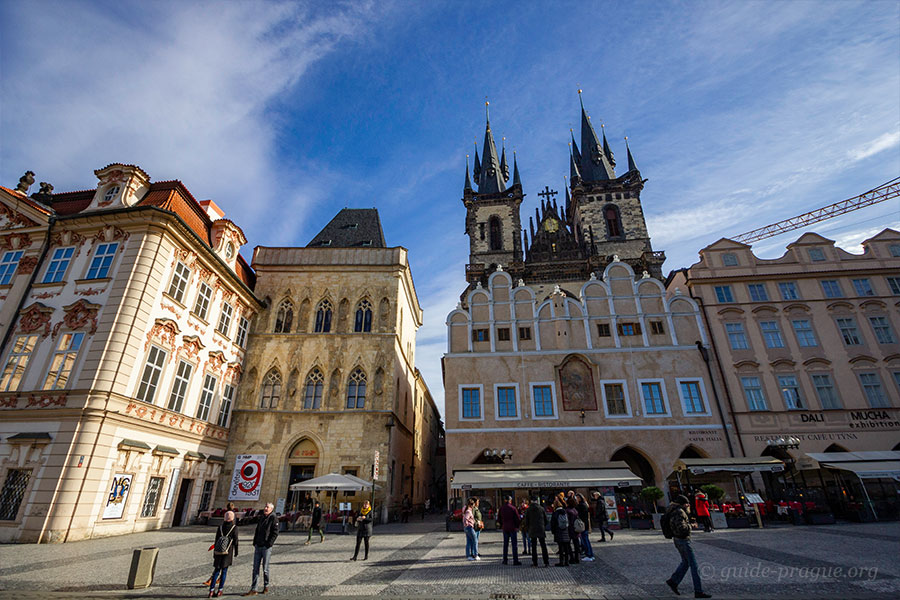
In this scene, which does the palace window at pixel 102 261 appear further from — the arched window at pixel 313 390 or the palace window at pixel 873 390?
the palace window at pixel 873 390

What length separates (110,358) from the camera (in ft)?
52.2

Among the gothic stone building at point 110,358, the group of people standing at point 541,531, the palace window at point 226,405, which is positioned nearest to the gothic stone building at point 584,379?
the group of people standing at point 541,531

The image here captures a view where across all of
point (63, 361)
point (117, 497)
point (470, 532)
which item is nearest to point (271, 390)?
point (117, 497)

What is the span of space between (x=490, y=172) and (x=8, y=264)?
52593mm

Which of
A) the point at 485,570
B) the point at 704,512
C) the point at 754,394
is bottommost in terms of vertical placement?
the point at 485,570

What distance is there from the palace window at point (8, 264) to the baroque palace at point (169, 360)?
93 mm

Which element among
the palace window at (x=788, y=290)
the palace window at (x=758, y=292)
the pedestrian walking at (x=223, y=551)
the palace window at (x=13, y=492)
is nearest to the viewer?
the pedestrian walking at (x=223, y=551)

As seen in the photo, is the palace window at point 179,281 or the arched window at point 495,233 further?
the arched window at point 495,233

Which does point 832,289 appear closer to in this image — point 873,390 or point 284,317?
point 873,390

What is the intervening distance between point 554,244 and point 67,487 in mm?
46356

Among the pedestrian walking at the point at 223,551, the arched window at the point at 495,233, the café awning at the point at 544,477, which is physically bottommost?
the pedestrian walking at the point at 223,551

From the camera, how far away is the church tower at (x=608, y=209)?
49.3 meters

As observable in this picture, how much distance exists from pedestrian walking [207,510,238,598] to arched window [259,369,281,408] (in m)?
16.8

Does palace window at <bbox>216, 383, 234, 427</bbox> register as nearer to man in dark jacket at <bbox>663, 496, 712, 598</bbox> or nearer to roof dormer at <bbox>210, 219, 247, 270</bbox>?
roof dormer at <bbox>210, 219, 247, 270</bbox>
